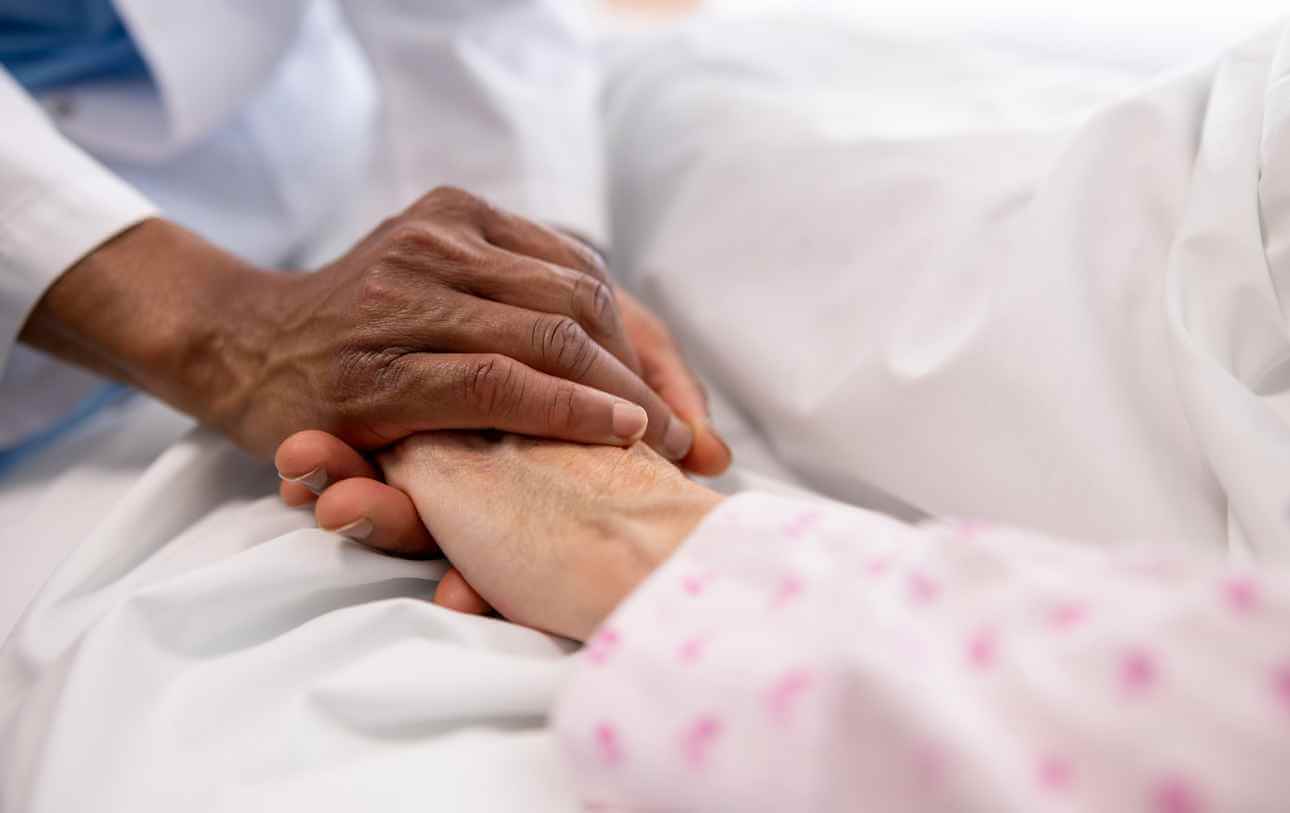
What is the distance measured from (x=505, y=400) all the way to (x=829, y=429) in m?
0.24

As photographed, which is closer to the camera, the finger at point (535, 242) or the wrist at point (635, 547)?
the wrist at point (635, 547)

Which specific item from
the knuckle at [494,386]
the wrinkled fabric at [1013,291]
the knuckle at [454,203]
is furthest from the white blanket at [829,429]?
the knuckle at [454,203]

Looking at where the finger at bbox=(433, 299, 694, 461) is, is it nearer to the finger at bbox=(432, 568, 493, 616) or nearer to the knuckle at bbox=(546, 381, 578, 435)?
the knuckle at bbox=(546, 381, 578, 435)

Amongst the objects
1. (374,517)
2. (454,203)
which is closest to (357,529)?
(374,517)

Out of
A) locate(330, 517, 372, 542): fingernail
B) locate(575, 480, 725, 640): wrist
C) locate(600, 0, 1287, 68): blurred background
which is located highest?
locate(600, 0, 1287, 68): blurred background

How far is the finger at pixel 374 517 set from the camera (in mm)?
586

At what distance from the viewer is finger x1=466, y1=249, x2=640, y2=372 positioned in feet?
2.19

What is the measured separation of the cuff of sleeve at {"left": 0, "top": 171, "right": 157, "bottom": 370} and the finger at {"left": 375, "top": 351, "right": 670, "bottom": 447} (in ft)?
0.90

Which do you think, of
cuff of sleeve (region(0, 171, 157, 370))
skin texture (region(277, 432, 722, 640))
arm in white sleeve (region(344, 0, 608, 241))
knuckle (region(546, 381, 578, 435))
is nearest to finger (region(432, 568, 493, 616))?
skin texture (region(277, 432, 722, 640))

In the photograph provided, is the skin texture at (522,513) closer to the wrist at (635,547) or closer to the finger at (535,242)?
the wrist at (635,547)

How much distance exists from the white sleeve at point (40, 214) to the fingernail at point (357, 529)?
313mm

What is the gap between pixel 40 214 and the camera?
2.41 ft

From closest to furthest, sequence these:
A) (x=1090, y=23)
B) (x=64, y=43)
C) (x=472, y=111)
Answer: (x=64, y=43)
(x=472, y=111)
(x=1090, y=23)

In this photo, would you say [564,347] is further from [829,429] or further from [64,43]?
[64,43]
